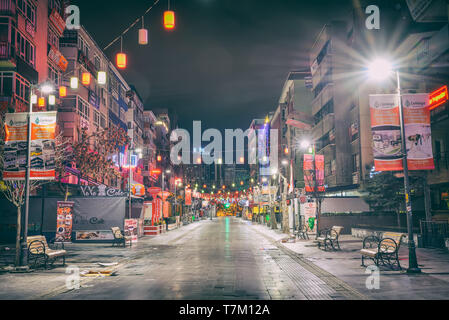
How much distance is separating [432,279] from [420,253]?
826 cm

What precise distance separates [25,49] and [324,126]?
A: 116 ft

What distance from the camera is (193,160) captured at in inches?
5684

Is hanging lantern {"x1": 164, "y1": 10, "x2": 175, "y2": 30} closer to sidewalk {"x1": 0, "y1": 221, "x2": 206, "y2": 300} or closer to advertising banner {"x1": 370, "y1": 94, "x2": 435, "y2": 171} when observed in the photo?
advertising banner {"x1": 370, "y1": 94, "x2": 435, "y2": 171}

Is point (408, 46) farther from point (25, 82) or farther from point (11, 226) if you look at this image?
point (11, 226)

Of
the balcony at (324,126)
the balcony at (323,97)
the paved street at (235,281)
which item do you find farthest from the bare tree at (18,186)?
the balcony at (323,97)

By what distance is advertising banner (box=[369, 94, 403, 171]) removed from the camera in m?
15.5

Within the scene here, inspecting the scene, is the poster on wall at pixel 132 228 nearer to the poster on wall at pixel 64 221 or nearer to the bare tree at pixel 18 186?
the poster on wall at pixel 64 221

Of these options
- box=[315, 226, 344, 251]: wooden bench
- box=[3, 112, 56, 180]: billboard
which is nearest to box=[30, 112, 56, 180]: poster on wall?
box=[3, 112, 56, 180]: billboard

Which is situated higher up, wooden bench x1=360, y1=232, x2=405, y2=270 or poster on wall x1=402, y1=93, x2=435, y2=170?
poster on wall x1=402, y1=93, x2=435, y2=170

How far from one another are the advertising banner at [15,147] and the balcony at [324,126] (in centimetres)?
3912

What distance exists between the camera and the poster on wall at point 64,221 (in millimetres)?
25781

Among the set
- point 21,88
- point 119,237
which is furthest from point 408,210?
point 21,88

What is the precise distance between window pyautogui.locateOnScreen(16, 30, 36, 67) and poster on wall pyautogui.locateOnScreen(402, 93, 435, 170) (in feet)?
85.4
